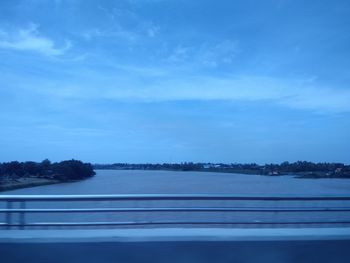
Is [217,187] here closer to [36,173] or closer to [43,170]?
[43,170]

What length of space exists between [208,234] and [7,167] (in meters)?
4.56

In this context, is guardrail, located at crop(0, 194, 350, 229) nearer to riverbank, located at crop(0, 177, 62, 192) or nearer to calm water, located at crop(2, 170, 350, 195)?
calm water, located at crop(2, 170, 350, 195)

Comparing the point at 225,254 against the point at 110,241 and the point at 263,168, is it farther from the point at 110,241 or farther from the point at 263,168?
the point at 263,168

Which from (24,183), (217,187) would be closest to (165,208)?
(24,183)

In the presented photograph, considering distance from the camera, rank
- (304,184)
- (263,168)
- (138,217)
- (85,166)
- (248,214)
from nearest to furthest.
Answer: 1. (138,217)
2. (248,214)
3. (85,166)
4. (304,184)
5. (263,168)

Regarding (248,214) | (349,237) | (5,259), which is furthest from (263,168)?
(5,259)

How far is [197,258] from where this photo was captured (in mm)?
3412

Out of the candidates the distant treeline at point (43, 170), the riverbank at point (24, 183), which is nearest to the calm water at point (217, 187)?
the riverbank at point (24, 183)

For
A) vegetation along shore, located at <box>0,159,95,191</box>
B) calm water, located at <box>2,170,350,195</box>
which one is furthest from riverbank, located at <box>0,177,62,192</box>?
calm water, located at <box>2,170,350,195</box>

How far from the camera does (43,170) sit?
7.41 m

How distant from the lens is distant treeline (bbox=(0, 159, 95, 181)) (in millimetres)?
6748

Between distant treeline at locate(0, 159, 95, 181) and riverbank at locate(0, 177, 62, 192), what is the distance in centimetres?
15

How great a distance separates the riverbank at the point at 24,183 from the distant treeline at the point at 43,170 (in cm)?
15

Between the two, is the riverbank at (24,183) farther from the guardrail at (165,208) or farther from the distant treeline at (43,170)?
→ the guardrail at (165,208)
